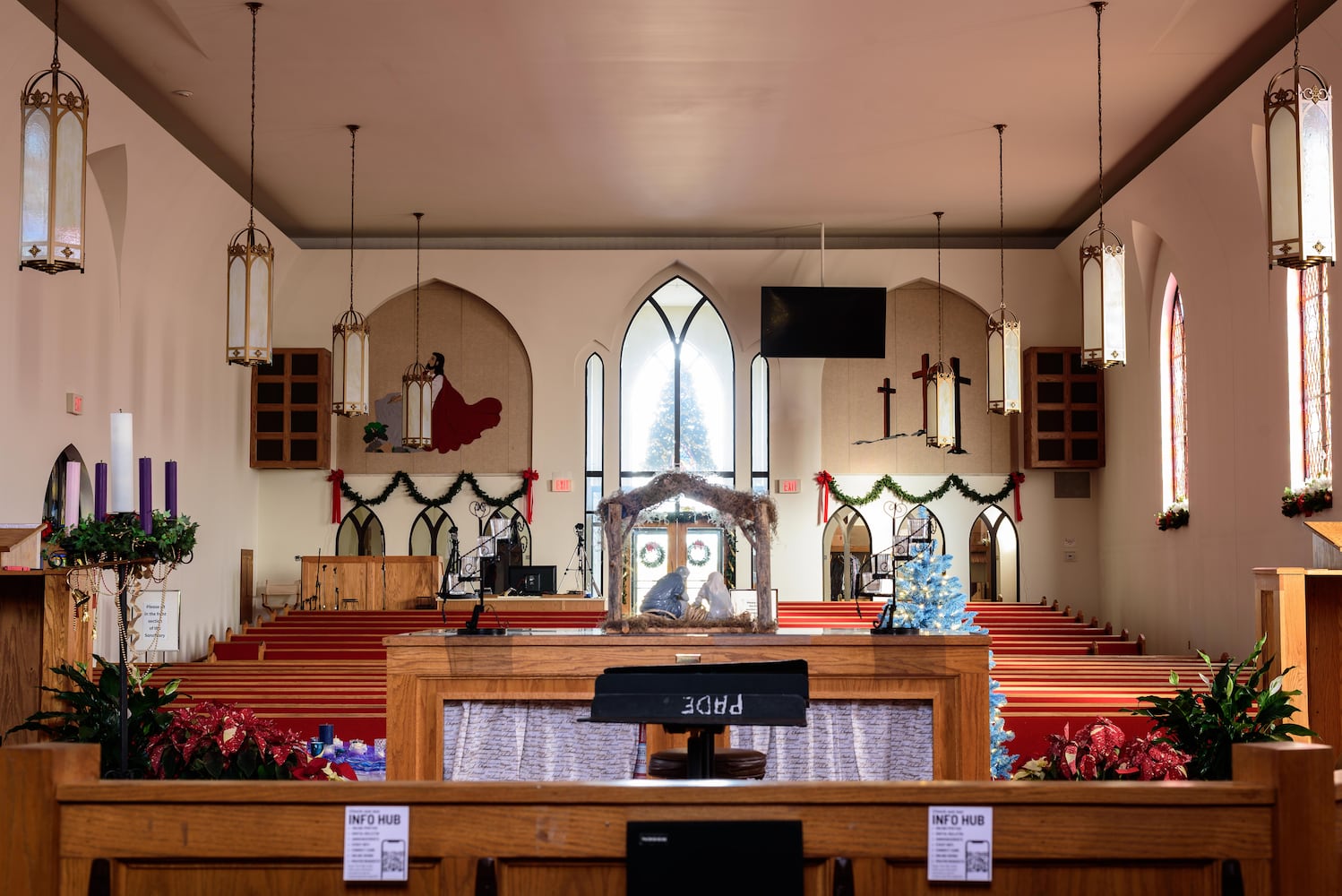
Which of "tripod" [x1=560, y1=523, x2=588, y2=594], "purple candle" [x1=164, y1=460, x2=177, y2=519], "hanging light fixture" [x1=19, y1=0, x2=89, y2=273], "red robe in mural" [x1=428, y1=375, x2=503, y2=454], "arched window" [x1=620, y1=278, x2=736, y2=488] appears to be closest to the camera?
"purple candle" [x1=164, y1=460, x2=177, y2=519]

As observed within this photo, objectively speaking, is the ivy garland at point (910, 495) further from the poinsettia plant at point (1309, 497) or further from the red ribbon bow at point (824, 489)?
the poinsettia plant at point (1309, 497)

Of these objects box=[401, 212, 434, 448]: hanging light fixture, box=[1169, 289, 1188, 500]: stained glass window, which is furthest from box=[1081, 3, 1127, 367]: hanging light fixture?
box=[401, 212, 434, 448]: hanging light fixture

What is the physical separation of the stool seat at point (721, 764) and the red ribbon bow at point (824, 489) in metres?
12.4

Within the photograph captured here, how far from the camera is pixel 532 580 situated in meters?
14.1

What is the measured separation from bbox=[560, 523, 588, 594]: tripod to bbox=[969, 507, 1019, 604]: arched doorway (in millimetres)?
4821

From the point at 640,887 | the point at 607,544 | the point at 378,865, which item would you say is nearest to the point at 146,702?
the point at 378,865

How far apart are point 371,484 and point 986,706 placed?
1229 cm

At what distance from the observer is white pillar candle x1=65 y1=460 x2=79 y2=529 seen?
10.3m

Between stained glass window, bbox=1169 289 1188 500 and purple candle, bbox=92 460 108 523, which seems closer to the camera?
purple candle, bbox=92 460 108 523

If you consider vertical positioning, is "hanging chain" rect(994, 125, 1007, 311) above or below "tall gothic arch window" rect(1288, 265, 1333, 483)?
above

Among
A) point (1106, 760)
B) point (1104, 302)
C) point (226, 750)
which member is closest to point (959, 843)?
point (1106, 760)

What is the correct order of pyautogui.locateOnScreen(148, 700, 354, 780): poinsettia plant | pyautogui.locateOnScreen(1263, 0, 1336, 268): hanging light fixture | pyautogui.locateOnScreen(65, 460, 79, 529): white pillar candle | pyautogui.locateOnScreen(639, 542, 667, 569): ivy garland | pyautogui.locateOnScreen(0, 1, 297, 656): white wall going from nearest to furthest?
1. pyautogui.locateOnScreen(148, 700, 354, 780): poinsettia plant
2. pyautogui.locateOnScreen(1263, 0, 1336, 268): hanging light fixture
3. pyautogui.locateOnScreen(0, 1, 297, 656): white wall
4. pyautogui.locateOnScreen(65, 460, 79, 529): white pillar candle
5. pyautogui.locateOnScreen(639, 542, 667, 569): ivy garland

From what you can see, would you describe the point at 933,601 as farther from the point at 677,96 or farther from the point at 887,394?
the point at 887,394

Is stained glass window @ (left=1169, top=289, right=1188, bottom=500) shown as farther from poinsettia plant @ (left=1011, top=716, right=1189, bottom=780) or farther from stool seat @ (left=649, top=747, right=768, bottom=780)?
stool seat @ (left=649, top=747, right=768, bottom=780)
